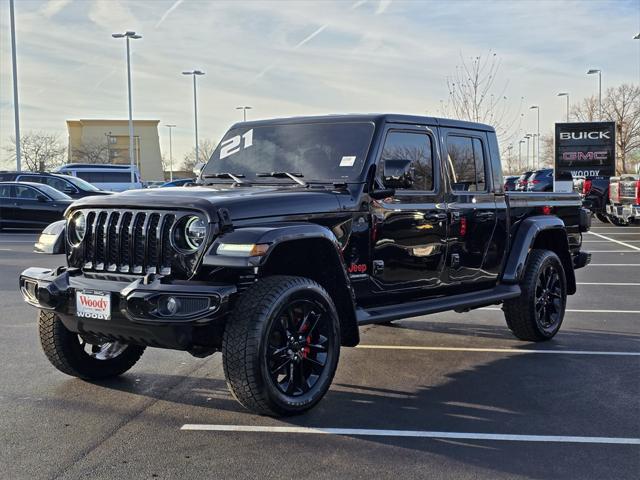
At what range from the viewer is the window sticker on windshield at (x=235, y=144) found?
20.9 ft

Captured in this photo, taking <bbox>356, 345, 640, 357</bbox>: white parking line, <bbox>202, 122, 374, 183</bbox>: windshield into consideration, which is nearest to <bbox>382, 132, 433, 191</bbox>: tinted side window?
<bbox>202, 122, 374, 183</bbox>: windshield

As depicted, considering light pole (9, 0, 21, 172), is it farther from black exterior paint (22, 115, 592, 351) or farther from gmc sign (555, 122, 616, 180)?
black exterior paint (22, 115, 592, 351)

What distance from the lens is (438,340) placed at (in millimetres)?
7332

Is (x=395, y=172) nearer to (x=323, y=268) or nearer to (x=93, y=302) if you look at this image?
(x=323, y=268)

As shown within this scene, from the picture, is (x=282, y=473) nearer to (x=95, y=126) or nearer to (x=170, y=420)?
(x=170, y=420)

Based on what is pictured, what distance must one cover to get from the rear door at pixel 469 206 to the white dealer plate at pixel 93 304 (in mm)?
2853

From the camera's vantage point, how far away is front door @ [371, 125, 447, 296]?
18.6 feet

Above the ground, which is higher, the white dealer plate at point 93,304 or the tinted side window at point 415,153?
the tinted side window at point 415,153

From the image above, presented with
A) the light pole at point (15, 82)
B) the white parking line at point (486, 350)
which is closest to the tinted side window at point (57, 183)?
the light pole at point (15, 82)

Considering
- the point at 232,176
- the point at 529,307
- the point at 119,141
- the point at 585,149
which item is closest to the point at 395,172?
the point at 232,176

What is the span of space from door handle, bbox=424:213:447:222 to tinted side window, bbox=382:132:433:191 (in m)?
0.23

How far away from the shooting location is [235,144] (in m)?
6.44

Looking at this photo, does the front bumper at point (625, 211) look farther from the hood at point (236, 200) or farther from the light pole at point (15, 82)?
the light pole at point (15, 82)

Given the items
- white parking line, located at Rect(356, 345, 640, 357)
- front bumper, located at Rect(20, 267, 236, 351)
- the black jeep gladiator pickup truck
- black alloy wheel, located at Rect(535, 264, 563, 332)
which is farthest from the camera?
black alloy wheel, located at Rect(535, 264, 563, 332)
